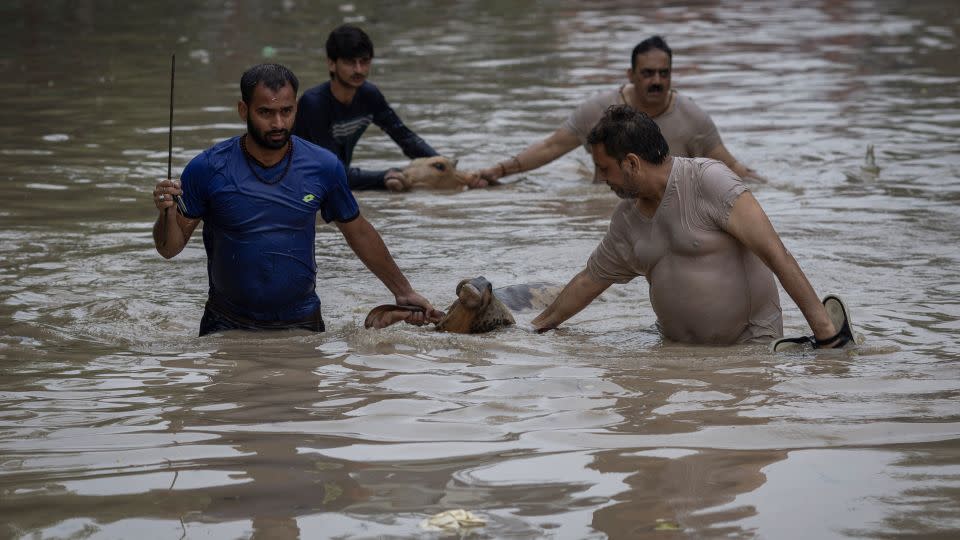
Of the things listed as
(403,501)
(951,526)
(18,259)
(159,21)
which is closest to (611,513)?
(403,501)

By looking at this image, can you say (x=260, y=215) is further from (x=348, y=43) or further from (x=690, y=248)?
(x=348, y=43)

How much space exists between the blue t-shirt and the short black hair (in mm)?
3412

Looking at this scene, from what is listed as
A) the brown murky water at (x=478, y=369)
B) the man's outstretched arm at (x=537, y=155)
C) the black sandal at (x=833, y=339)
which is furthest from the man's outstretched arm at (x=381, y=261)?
the man's outstretched arm at (x=537, y=155)

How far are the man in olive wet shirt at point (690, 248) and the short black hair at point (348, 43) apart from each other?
12.5 ft

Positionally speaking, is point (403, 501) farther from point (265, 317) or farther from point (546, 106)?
point (546, 106)

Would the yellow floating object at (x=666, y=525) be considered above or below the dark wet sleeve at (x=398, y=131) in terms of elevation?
below

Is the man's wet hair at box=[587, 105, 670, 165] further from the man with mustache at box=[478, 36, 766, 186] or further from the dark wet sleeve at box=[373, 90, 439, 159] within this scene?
the dark wet sleeve at box=[373, 90, 439, 159]

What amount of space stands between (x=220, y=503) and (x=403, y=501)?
547 mm

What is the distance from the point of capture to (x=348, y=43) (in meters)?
9.73

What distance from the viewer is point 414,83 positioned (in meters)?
16.3

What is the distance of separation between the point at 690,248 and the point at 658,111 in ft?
12.8

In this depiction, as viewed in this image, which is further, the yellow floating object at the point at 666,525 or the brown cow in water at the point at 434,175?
the brown cow in water at the point at 434,175

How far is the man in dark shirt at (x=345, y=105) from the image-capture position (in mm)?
9797

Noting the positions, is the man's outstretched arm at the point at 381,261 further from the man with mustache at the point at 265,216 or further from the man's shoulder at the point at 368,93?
the man's shoulder at the point at 368,93
